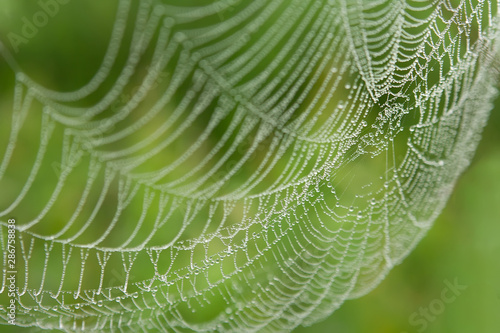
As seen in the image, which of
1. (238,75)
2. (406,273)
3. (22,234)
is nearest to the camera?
(238,75)

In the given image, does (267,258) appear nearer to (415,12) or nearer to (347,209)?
(347,209)

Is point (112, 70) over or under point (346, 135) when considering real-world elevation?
under

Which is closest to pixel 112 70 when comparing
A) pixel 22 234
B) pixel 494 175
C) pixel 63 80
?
pixel 63 80

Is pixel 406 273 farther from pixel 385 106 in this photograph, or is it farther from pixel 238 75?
pixel 238 75

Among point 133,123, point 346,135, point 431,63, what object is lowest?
point 133,123

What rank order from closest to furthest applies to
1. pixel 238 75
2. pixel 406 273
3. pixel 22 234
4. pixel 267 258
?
pixel 238 75, pixel 22 234, pixel 267 258, pixel 406 273

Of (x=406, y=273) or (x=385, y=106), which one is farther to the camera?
(x=406, y=273)
